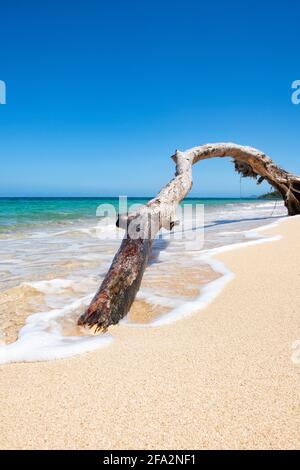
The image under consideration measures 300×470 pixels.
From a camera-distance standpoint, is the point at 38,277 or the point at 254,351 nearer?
the point at 254,351

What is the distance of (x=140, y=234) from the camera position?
3344 mm

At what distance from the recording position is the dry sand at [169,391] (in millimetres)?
Result: 1130

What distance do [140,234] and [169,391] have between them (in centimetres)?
209

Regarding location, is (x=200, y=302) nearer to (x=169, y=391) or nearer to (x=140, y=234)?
(x=140, y=234)

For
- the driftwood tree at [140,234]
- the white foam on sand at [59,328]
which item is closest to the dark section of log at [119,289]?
the driftwood tree at [140,234]

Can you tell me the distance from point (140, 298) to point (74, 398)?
151cm

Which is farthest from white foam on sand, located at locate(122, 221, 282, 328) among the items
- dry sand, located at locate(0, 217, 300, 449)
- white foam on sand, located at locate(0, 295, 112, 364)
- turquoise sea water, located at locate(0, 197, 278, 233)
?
turquoise sea water, located at locate(0, 197, 278, 233)

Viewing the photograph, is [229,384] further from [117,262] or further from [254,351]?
[117,262]

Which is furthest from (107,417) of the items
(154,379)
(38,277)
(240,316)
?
(38,277)

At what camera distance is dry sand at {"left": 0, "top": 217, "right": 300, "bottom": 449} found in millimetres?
1130

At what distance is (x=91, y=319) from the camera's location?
87.5 inches

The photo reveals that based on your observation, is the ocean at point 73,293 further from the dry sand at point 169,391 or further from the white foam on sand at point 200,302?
the dry sand at point 169,391

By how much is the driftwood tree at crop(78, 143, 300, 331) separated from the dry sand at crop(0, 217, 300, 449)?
24cm

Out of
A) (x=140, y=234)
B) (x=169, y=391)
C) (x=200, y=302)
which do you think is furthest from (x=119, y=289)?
(x=169, y=391)
